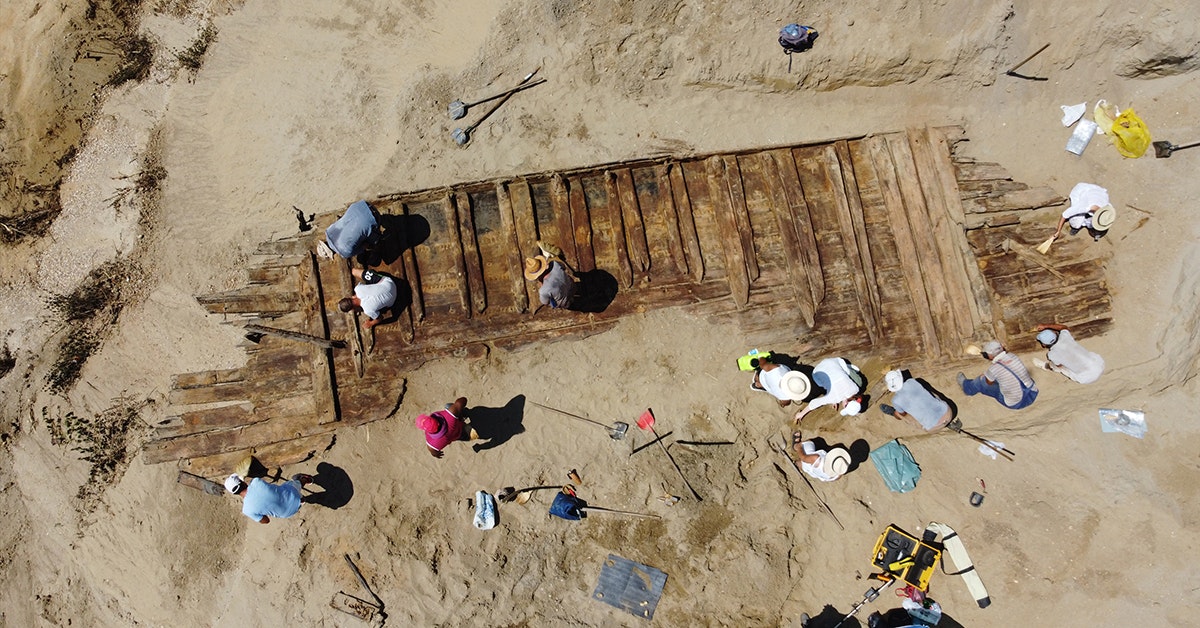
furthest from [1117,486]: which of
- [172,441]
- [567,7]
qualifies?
[172,441]

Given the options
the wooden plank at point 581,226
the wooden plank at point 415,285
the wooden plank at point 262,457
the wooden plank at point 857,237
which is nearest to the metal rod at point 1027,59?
the wooden plank at point 857,237

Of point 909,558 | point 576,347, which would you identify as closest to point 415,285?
point 576,347

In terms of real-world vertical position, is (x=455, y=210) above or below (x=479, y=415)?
above

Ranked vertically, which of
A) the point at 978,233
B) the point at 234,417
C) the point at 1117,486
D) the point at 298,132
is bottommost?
the point at 1117,486

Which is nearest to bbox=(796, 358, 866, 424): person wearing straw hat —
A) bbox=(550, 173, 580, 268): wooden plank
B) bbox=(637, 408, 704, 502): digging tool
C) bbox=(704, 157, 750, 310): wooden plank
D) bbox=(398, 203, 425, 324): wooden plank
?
bbox=(704, 157, 750, 310): wooden plank

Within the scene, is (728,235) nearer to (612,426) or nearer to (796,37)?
(612,426)

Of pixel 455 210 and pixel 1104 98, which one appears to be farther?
pixel 1104 98

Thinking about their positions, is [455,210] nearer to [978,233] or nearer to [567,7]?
[567,7]
